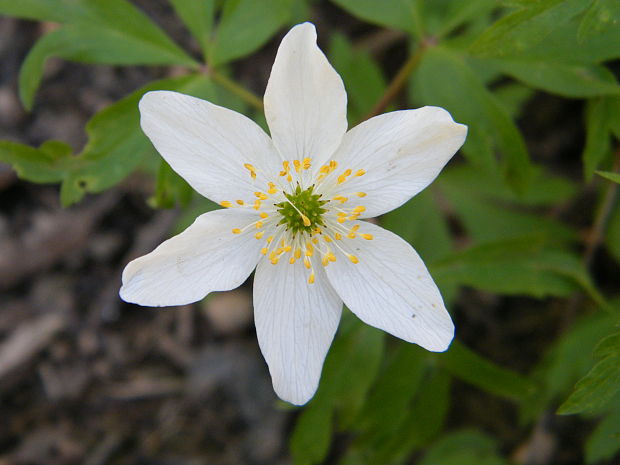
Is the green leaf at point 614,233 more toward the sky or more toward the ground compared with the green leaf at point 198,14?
more toward the ground

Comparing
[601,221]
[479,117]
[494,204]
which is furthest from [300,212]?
[601,221]

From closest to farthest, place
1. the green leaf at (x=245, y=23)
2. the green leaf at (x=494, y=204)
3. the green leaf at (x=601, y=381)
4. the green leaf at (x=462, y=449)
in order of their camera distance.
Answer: the green leaf at (x=601, y=381)
the green leaf at (x=245, y=23)
the green leaf at (x=462, y=449)
the green leaf at (x=494, y=204)

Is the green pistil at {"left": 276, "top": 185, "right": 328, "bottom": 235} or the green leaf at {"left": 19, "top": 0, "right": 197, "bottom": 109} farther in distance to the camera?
the green leaf at {"left": 19, "top": 0, "right": 197, "bottom": 109}

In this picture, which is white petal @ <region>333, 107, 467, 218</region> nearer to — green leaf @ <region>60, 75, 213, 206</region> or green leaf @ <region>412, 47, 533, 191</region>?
green leaf @ <region>412, 47, 533, 191</region>

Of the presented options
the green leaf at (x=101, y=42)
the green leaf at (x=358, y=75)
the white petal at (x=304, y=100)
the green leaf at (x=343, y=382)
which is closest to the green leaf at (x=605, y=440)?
the green leaf at (x=343, y=382)

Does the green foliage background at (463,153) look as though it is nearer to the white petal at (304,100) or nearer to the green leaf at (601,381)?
the green leaf at (601,381)

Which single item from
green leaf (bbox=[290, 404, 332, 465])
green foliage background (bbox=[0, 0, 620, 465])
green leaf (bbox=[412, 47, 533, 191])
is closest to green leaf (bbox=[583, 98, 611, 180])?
green foliage background (bbox=[0, 0, 620, 465])

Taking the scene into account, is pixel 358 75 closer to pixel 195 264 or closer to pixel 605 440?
pixel 195 264
